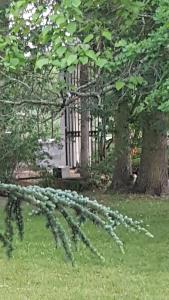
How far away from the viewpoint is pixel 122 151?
13672mm

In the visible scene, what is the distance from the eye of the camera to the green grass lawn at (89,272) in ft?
19.2

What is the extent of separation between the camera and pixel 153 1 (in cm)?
629

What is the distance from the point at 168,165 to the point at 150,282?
867 centimetres

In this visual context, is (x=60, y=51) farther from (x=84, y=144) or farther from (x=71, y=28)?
(x=84, y=144)

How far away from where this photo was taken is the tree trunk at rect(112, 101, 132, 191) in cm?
1274

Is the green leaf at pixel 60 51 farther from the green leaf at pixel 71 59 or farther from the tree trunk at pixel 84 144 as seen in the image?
the tree trunk at pixel 84 144

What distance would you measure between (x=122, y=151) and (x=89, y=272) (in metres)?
7.12

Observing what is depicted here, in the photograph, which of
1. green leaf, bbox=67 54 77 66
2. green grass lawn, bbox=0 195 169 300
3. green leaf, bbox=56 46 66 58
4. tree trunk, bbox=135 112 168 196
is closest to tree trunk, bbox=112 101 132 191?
tree trunk, bbox=135 112 168 196

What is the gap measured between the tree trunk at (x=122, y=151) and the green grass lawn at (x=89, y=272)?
4.12m

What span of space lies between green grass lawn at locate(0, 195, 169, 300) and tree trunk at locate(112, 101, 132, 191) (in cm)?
412

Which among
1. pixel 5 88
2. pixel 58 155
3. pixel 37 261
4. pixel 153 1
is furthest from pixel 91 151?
pixel 153 1

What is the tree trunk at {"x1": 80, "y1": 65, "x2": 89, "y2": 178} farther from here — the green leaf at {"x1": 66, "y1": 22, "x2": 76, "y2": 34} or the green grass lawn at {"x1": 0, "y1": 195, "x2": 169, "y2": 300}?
the green leaf at {"x1": 66, "y1": 22, "x2": 76, "y2": 34}

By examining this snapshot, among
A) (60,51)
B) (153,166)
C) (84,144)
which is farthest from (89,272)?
(84,144)

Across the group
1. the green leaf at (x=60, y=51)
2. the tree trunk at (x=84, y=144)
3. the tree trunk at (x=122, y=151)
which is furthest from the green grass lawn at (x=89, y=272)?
the tree trunk at (x=84, y=144)
